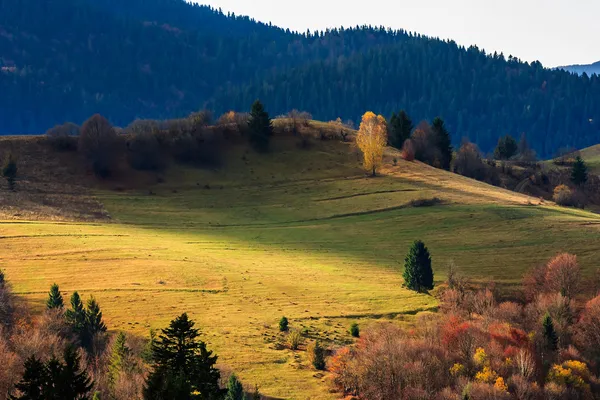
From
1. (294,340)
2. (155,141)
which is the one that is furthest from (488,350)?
(155,141)

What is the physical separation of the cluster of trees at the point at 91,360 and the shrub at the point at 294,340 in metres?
8.16

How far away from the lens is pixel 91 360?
51000mm

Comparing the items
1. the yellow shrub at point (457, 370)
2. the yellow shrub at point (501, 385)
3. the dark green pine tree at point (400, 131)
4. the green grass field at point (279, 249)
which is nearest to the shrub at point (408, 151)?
the green grass field at point (279, 249)

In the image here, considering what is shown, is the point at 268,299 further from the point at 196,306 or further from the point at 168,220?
the point at 168,220

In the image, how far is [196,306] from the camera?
210 ft

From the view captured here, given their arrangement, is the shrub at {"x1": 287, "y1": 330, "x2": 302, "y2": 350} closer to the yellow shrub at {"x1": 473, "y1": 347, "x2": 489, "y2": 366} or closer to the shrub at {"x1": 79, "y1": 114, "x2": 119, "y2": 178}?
the yellow shrub at {"x1": 473, "y1": 347, "x2": 489, "y2": 366}

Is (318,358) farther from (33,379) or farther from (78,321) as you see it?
(33,379)

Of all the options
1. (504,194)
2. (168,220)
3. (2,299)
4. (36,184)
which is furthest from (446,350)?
(36,184)

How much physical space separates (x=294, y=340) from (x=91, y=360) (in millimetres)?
17183

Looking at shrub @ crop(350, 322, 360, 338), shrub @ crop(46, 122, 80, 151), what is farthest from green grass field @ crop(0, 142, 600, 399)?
shrub @ crop(46, 122, 80, 151)

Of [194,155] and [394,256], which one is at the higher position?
[194,155]

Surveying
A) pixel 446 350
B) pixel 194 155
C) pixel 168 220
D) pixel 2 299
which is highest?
pixel 194 155

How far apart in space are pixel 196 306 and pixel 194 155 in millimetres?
81184

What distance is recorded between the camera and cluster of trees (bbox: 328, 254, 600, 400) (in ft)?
173
